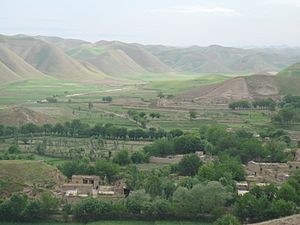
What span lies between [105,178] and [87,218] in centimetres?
716

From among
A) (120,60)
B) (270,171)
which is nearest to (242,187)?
(270,171)

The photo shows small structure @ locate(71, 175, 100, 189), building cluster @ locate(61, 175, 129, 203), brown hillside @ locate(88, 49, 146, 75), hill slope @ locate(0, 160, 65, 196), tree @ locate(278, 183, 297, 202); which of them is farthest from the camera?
brown hillside @ locate(88, 49, 146, 75)

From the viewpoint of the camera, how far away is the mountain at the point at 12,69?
10819 cm

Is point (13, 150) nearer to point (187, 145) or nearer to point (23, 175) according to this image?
point (23, 175)

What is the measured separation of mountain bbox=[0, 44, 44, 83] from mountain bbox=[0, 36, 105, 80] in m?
7.71

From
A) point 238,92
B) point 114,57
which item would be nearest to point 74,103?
point 238,92

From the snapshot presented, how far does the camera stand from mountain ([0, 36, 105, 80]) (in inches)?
5094

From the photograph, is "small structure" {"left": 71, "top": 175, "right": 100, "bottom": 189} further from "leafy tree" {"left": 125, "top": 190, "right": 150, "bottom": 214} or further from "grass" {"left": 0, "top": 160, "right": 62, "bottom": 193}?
"leafy tree" {"left": 125, "top": 190, "right": 150, "bottom": 214}

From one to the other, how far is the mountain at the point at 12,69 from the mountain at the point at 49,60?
7.71 meters

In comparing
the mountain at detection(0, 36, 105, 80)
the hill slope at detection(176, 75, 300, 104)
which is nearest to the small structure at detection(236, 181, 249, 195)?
the hill slope at detection(176, 75, 300, 104)

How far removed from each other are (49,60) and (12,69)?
67.4ft

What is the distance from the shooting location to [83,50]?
186 meters

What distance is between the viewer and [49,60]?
13788 cm

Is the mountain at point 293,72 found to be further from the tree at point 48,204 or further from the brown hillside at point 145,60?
the brown hillside at point 145,60
